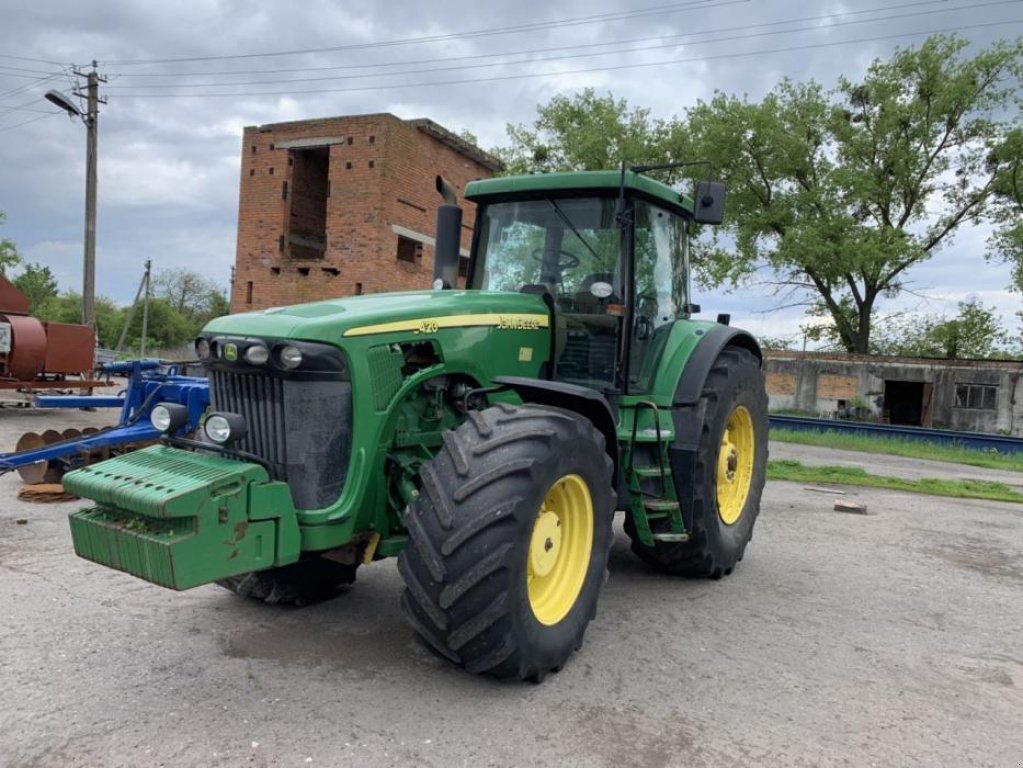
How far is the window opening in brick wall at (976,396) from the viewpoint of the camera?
81.0ft

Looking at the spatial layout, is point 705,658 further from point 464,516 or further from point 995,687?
point 464,516

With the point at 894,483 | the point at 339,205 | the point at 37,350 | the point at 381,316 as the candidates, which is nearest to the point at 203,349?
the point at 381,316

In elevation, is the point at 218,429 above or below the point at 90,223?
below

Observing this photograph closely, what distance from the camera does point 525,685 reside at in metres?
3.43

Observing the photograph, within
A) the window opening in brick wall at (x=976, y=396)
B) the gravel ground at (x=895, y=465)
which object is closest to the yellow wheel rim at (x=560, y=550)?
the gravel ground at (x=895, y=465)

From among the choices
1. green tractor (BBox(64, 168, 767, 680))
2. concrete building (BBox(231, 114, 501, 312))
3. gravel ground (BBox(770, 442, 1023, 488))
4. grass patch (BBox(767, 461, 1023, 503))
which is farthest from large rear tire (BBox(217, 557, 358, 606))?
concrete building (BBox(231, 114, 501, 312))

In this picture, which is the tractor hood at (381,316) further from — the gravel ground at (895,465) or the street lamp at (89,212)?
the street lamp at (89,212)

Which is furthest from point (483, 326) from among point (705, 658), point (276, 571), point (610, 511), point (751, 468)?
point (751, 468)

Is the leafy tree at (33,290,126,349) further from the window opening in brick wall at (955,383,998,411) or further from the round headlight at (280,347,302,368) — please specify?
the round headlight at (280,347,302,368)

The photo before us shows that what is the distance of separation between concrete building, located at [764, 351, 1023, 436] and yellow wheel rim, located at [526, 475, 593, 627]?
83.0ft

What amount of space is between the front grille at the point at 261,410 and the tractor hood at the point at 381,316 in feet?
0.73

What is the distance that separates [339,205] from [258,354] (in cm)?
1596

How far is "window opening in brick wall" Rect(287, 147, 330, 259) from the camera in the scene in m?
19.9

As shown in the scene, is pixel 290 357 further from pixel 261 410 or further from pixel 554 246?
pixel 554 246
